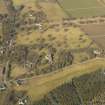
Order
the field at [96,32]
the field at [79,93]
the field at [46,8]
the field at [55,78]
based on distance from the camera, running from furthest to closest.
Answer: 1. the field at [46,8]
2. the field at [96,32]
3. the field at [55,78]
4. the field at [79,93]

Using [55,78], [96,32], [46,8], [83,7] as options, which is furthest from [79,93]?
[83,7]

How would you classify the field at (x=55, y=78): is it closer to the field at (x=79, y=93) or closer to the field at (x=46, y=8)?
the field at (x=79, y=93)

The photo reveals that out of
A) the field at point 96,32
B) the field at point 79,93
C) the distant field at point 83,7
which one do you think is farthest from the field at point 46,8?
the field at point 79,93

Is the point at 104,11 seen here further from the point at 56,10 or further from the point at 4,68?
the point at 4,68

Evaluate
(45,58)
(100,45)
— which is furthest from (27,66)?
(100,45)

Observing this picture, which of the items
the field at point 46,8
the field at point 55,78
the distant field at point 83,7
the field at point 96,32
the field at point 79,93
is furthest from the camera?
the distant field at point 83,7

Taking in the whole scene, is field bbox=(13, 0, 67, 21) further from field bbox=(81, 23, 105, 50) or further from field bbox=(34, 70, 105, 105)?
field bbox=(34, 70, 105, 105)
